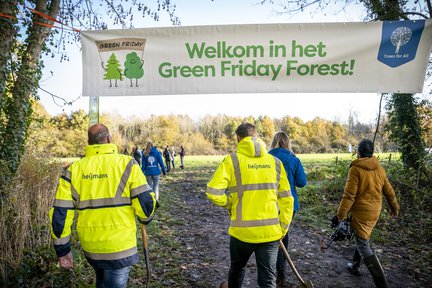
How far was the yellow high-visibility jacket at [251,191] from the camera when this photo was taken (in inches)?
115

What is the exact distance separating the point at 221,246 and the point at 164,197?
6042mm

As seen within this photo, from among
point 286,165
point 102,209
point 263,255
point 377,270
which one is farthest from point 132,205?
point 377,270

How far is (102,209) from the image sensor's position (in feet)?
8.68

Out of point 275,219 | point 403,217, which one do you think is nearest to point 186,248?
point 275,219

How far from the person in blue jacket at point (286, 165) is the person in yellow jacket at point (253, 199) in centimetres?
114

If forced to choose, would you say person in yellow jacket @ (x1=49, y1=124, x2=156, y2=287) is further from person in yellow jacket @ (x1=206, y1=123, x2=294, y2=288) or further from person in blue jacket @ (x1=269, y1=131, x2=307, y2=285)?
person in blue jacket @ (x1=269, y1=131, x2=307, y2=285)

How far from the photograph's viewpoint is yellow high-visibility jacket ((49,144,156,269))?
2.64 meters

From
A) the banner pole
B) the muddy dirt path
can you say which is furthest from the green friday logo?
the muddy dirt path

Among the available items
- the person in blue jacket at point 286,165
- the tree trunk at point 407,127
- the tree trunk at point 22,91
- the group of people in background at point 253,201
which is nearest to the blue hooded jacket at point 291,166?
the person in blue jacket at point 286,165

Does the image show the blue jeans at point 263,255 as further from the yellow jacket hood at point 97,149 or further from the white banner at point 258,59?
the white banner at point 258,59

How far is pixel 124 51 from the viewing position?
172 inches

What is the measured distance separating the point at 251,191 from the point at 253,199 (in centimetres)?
8

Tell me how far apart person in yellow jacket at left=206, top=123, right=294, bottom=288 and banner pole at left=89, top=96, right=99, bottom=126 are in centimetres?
209

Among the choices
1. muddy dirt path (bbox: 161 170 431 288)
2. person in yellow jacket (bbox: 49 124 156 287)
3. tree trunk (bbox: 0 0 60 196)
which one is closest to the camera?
person in yellow jacket (bbox: 49 124 156 287)
